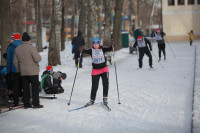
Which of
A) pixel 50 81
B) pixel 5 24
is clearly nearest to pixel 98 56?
pixel 50 81

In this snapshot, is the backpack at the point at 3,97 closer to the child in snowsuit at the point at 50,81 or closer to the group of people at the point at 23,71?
the group of people at the point at 23,71

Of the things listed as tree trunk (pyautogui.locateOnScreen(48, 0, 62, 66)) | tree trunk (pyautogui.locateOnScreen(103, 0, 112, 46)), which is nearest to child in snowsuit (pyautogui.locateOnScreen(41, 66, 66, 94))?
tree trunk (pyautogui.locateOnScreen(48, 0, 62, 66))

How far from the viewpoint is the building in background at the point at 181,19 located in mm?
48125

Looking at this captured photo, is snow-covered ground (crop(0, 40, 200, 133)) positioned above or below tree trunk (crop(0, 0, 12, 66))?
below

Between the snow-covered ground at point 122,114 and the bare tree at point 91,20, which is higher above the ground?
the bare tree at point 91,20

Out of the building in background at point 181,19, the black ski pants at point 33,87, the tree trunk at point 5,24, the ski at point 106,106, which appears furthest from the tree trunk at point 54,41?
the building in background at point 181,19

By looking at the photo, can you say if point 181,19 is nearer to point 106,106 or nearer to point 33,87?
point 106,106

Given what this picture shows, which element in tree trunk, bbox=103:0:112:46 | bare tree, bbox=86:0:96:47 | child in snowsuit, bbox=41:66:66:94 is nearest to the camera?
child in snowsuit, bbox=41:66:66:94

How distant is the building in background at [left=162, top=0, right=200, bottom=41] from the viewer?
4812cm

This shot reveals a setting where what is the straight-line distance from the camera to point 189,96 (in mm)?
8812

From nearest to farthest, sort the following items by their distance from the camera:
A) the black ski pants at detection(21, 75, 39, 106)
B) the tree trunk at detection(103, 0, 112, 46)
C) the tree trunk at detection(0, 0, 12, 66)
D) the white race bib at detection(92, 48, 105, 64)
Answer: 1. the black ski pants at detection(21, 75, 39, 106)
2. the white race bib at detection(92, 48, 105, 64)
3. the tree trunk at detection(0, 0, 12, 66)
4. the tree trunk at detection(103, 0, 112, 46)

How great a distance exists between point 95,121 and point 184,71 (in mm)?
8543

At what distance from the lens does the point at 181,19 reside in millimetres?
48625

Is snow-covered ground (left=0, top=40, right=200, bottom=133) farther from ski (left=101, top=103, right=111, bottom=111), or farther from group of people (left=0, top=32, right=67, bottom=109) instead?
group of people (left=0, top=32, right=67, bottom=109)
